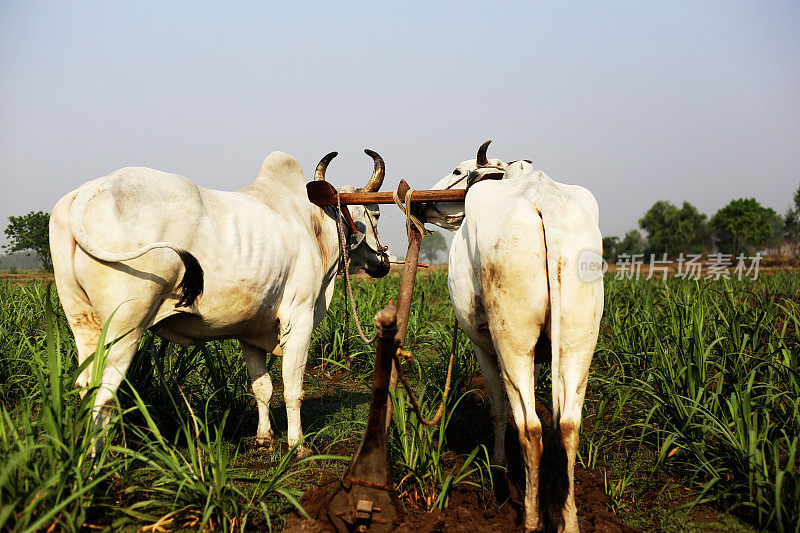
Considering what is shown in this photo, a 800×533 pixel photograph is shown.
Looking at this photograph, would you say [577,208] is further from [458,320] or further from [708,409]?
[708,409]

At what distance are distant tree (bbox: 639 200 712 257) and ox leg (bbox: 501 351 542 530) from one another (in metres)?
62.4

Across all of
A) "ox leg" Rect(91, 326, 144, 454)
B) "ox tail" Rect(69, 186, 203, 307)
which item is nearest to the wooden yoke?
"ox tail" Rect(69, 186, 203, 307)

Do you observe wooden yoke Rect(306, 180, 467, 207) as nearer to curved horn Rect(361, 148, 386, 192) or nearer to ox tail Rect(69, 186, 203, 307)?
curved horn Rect(361, 148, 386, 192)

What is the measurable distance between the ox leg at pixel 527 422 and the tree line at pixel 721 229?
51.6 m

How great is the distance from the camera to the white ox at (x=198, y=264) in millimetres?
2871

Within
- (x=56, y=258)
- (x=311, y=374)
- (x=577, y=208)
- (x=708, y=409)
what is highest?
(x=577, y=208)

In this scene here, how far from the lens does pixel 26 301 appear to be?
7.35 metres

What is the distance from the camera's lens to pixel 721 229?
2245 inches

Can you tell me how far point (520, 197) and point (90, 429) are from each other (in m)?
2.28

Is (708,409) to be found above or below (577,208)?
below

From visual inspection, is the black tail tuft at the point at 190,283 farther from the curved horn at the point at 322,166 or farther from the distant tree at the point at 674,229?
the distant tree at the point at 674,229

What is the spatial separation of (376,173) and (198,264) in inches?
74.9

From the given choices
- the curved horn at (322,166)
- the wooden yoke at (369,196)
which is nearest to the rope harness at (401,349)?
the wooden yoke at (369,196)

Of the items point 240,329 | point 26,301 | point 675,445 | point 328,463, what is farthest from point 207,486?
point 26,301
